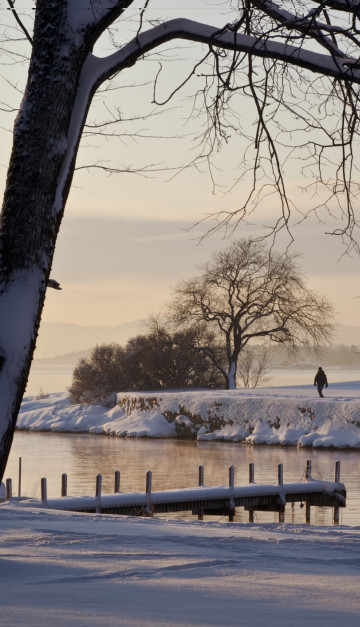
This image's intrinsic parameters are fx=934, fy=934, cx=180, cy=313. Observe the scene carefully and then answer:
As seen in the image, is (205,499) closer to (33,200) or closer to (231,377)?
(33,200)

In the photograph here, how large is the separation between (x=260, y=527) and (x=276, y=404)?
44.0 metres

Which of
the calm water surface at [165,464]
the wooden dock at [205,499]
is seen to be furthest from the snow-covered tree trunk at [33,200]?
the calm water surface at [165,464]

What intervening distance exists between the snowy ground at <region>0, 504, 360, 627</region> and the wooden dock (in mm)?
13246

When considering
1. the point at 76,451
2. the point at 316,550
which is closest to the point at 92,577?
the point at 316,550

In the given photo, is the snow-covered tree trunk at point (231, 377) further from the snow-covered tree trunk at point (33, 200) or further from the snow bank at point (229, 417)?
the snow-covered tree trunk at point (33, 200)

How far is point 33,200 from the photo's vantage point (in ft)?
22.5

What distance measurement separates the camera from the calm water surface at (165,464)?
31219 mm

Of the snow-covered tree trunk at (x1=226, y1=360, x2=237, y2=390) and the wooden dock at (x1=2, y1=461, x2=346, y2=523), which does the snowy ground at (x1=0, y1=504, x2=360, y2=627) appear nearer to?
the wooden dock at (x1=2, y1=461, x2=346, y2=523)

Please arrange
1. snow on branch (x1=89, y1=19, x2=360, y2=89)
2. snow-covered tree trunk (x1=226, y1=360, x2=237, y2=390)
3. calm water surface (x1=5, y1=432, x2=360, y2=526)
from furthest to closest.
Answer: snow-covered tree trunk (x1=226, y1=360, x2=237, y2=390)
calm water surface (x1=5, y1=432, x2=360, y2=526)
snow on branch (x1=89, y1=19, x2=360, y2=89)

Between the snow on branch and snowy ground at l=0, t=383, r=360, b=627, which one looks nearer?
snowy ground at l=0, t=383, r=360, b=627

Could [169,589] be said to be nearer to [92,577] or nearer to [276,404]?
[92,577]

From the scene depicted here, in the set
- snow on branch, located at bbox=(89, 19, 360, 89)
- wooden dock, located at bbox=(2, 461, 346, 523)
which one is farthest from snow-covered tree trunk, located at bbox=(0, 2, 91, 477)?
wooden dock, located at bbox=(2, 461, 346, 523)

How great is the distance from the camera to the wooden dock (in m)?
23.5

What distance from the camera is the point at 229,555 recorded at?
752 cm
